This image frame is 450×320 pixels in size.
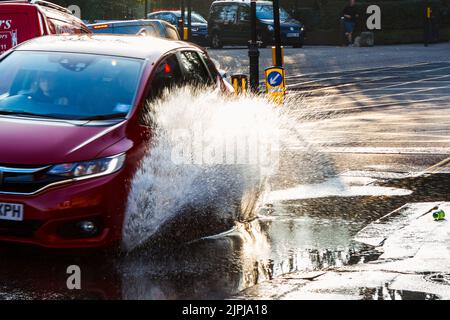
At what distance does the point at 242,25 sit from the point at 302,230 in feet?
111

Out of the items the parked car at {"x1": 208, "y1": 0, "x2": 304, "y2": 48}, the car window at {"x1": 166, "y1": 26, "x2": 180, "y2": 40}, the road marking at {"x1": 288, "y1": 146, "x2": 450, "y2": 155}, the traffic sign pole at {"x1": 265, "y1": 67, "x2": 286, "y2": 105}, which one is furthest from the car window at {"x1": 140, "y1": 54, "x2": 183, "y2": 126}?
the parked car at {"x1": 208, "y1": 0, "x2": 304, "y2": 48}

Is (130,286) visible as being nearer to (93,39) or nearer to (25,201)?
(25,201)

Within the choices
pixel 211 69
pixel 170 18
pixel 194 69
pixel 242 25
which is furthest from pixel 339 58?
pixel 194 69

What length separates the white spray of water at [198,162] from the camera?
802 centimetres

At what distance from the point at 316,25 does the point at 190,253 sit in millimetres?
40477

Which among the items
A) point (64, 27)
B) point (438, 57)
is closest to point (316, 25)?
point (438, 57)

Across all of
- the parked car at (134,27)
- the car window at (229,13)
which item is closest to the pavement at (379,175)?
the parked car at (134,27)

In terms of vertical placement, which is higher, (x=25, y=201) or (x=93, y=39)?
(x=93, y=39)

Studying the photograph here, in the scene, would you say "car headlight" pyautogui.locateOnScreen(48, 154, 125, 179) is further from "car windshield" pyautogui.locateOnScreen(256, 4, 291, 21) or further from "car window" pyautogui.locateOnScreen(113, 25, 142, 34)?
"car windshield" pyautogui.locateOnScreen(256, 4, 291, 21)

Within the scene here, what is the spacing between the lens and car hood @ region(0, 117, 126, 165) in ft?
24.6

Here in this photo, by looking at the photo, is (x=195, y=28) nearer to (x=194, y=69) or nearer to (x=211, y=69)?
(x=211, y=69)

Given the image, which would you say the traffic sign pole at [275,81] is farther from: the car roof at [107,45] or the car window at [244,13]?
the car window at [244,13]

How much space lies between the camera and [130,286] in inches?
271

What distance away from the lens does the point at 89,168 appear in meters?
7.59
